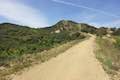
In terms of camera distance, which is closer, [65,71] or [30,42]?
[65,71]

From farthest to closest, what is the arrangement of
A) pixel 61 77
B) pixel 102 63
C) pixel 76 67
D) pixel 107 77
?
pixel 102 63 → pixel 76 67 → pixel 107 77 → pixel 61 77

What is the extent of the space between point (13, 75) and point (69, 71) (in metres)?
3.59

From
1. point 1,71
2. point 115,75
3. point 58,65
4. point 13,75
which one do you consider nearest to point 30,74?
→ point 13,75

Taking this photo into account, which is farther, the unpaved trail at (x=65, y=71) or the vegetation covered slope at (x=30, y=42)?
the vegetation covered slope at (x=30, y=42)

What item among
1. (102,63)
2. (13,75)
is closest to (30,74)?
(13,75)

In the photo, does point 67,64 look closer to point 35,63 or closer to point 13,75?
point 35,63

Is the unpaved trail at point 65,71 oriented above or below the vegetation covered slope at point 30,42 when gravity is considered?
above

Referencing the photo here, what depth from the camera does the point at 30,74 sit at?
19047mm

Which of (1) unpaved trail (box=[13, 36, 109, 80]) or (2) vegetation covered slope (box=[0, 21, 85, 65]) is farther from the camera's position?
(2) vegetation covered slope (box=[0, 21, 85, 65])

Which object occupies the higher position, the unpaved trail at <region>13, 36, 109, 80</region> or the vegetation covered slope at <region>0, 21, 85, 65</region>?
the unpaved trail at <region>13, 36, 109, 80</region>

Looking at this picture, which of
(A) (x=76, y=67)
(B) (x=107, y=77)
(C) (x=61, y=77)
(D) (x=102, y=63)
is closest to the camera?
(C) (x=61, y=77)

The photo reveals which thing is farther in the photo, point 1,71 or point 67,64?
point 67,64

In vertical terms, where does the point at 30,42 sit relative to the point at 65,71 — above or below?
below

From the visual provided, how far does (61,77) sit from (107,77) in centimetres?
306
